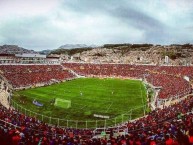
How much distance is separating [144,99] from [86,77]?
1560 inches

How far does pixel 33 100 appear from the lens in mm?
48750

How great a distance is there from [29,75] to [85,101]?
25380mm

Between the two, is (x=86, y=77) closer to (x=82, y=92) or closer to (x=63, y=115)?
(x=82, y=92)

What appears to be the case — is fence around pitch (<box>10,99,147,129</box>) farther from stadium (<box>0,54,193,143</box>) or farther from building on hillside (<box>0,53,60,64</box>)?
building on hillside (<box>0,53,60,64</box>)

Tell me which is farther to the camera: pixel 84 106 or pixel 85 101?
pixel 85 101

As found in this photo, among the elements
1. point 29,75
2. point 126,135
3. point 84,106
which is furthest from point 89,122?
point 29,75

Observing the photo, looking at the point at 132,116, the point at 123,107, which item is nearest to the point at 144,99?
the point at 123,107

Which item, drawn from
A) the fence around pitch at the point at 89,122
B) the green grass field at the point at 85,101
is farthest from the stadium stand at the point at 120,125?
the green grass field at the point at 85,101

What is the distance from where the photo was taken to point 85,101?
50000 mm

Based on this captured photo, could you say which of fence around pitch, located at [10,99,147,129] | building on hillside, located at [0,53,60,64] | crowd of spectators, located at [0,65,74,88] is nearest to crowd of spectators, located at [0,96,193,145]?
fence around pitch, located at [10,99,147,129]

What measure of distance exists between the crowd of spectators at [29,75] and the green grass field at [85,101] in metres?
3.63

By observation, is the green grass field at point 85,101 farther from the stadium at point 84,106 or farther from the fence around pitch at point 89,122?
the fence around pitch at point 89,122

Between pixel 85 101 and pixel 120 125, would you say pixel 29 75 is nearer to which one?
pixel 85 101

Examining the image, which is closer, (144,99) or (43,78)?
(144,99)
